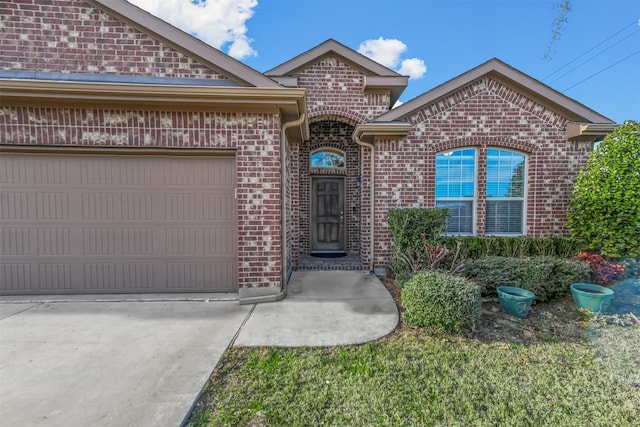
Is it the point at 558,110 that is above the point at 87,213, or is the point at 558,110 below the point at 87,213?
above

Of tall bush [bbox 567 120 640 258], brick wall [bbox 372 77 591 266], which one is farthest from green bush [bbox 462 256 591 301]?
brick wall [bbox 372 77 591 266]

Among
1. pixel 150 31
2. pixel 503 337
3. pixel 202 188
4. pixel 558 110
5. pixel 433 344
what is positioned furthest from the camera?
pixel 558 110

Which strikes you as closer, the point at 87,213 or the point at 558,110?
the point at 87,213

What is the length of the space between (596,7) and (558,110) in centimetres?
196

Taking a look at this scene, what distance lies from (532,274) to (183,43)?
259 inches

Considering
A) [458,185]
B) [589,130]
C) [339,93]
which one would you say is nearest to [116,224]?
[339,93]

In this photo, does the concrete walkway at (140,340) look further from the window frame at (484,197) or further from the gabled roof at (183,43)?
the gabled roof at (183,43)

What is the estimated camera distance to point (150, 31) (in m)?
4.27

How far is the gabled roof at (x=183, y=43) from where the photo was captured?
4191 mm

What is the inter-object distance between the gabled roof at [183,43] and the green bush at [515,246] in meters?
4.67

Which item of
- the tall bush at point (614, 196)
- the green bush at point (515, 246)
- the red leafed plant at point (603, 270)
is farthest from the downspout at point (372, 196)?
the tall bush at point (614, 196)

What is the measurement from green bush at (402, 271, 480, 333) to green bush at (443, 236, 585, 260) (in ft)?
7.31

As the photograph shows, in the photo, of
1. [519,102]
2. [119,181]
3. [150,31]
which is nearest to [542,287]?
[519,102]

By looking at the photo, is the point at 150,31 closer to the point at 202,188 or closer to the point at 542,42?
the point at 202,188
